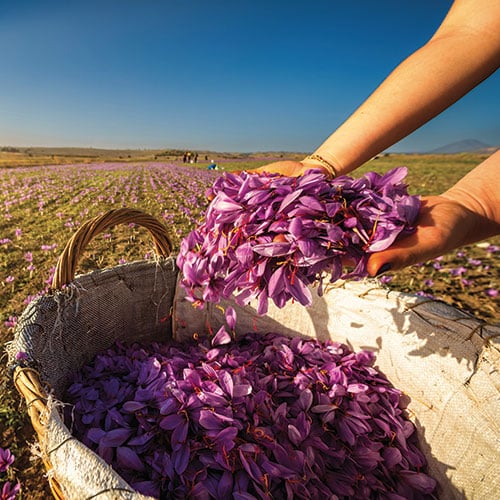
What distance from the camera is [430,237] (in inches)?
52.1

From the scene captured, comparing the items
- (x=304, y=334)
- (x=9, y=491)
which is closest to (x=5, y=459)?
(x=9, y=491)

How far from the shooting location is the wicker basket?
59.2 inches

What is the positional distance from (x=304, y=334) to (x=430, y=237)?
1.63 m

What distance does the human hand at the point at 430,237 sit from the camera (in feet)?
4.26

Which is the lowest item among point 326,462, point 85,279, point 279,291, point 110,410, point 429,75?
point 326,462

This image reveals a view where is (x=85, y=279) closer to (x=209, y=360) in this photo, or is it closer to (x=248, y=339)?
(x=209, y=360)

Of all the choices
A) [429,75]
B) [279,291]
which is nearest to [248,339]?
[279,291]

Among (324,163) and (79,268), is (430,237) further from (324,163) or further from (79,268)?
(79,268)

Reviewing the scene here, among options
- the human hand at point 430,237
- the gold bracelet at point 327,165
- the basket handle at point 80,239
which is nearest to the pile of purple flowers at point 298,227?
the human hand at point 430,237

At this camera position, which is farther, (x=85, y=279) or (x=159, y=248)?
(x=159, y=248)

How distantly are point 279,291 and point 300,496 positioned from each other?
0.98 m

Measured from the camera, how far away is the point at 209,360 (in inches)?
90.0

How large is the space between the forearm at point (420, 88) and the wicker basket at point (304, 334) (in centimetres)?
100

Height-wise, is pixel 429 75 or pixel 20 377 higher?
pixel 429 75
